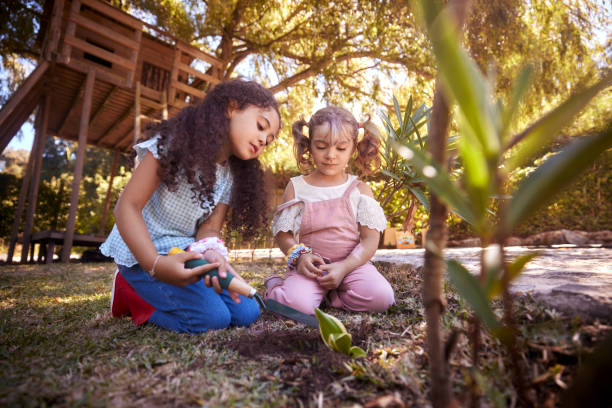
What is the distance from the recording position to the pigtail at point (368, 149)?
2.25m

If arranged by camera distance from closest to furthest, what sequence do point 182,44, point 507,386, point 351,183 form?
point 507,386 → point 351,183 → point 182,44

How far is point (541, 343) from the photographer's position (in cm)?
96

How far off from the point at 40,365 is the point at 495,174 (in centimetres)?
136

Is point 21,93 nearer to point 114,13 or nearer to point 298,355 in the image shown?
point 114,13

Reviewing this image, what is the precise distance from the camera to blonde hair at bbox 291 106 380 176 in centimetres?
201

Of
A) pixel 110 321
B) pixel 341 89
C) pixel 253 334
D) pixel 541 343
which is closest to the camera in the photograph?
pixel 541 343

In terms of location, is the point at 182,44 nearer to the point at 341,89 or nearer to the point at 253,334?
the point at 341,89

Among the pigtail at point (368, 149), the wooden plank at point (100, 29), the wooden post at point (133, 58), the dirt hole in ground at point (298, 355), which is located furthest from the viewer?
the wooden post at point (133, 58)

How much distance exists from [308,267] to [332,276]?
136 mm

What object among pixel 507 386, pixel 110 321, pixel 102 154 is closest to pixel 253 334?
pixel 110 321

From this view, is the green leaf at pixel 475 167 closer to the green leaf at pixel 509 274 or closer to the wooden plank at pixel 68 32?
the green leaf at pixel 509 274

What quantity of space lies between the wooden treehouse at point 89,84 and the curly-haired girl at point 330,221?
405cm

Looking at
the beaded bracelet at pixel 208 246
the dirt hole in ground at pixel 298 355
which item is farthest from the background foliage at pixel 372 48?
the dirt hole in ground at pixel 298 355

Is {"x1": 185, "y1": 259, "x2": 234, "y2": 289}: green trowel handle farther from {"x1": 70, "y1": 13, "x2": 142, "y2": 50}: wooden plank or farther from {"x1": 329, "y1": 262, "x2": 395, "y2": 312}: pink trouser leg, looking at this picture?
{"x1": 70, "y1": 13, "x2": 142, "y2": 50}: wooden plank
